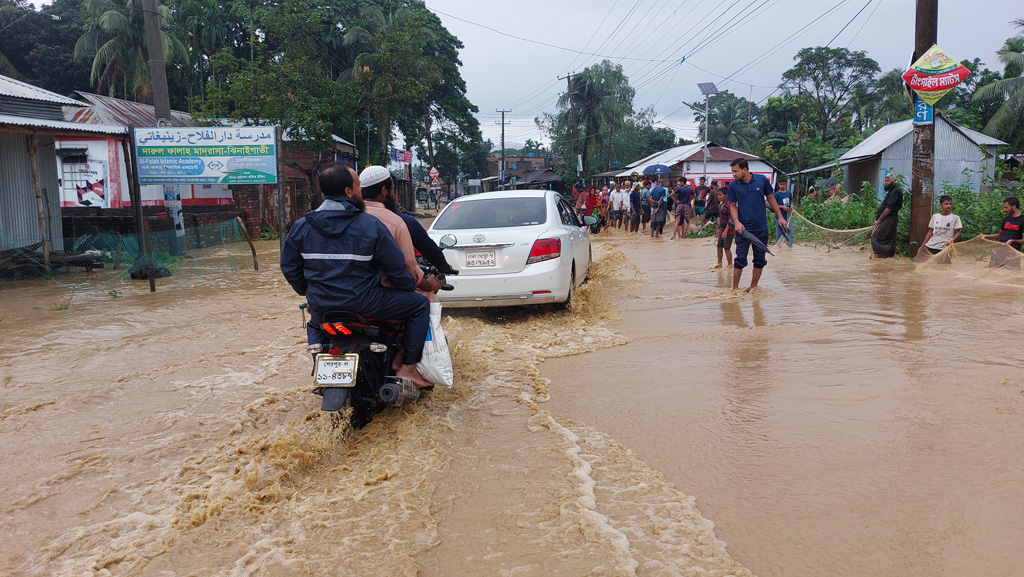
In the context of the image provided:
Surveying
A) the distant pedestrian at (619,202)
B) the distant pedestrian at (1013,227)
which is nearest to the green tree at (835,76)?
the distant pedestrian at (619,202)

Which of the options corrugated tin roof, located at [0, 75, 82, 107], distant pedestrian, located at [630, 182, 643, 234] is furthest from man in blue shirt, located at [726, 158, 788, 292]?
distant pedestrian, located at [630, 182, 643, 234]

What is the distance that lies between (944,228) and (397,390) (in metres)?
9.95

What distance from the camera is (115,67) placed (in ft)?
107

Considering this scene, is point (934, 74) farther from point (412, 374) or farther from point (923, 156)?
point (412, 374)

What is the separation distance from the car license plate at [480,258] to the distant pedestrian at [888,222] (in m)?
8.07

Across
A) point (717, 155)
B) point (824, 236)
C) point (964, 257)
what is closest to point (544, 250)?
point (964, 257)

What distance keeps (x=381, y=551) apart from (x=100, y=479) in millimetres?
1985

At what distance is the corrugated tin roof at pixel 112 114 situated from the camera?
2233cm

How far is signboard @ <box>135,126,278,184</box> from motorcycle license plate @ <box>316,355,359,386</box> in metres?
8.93

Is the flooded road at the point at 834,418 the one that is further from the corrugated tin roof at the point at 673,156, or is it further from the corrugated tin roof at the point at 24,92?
the corrugated tin roof at the point at 673,156

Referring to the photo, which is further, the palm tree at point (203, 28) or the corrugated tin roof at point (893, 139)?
the palm tree at point (203, 28)

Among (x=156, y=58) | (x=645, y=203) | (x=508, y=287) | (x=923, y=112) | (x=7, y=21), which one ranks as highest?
(x=7, y=21)

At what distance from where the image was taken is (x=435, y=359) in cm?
443

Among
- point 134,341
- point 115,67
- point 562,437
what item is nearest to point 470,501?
point 562,437
